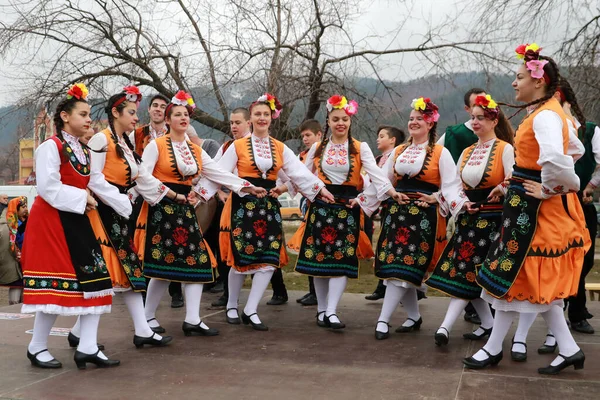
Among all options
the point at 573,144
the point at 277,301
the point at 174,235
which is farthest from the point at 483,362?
the point at 277,301

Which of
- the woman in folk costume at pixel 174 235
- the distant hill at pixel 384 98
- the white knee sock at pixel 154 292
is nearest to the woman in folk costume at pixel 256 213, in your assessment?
the woman in folk costume at pixel 174 235

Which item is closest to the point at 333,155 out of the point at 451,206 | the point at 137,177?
the point at 451,206

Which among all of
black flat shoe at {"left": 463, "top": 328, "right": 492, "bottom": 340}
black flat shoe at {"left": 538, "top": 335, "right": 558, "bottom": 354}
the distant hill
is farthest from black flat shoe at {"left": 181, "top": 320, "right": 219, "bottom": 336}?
the distant hill

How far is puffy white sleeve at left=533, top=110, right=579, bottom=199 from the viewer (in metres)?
3.53

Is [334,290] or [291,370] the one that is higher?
[334,290]

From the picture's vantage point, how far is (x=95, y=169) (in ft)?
13.9

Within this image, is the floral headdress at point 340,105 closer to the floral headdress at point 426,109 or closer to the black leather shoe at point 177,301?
the floral headdress at point 426,109

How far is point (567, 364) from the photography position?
379 centimetres

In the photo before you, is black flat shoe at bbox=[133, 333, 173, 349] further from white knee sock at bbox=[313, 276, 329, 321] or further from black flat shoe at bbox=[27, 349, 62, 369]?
white knee sock at bbox=[313, 276, 329, 321]

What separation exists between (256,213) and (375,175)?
961 mm

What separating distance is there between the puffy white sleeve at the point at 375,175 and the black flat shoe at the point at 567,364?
1759mm

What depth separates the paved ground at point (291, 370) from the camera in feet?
11.6

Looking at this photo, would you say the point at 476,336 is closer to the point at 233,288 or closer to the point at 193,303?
the point at 233,288

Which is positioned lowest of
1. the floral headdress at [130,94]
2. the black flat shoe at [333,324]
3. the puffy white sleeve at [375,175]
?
the black flat shoe at [333,324]
